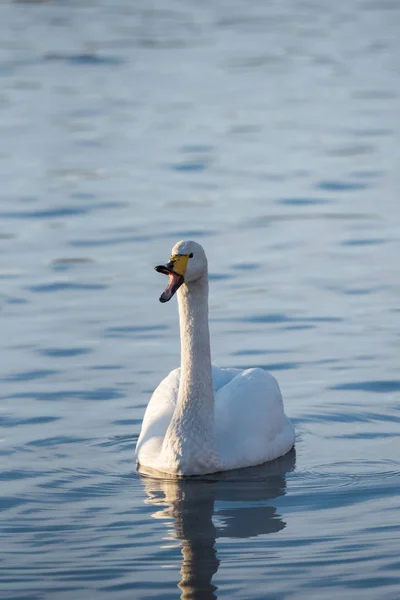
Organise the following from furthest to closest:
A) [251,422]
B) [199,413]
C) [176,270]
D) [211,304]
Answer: [211,304], [251,422], [199,413], [176,270]

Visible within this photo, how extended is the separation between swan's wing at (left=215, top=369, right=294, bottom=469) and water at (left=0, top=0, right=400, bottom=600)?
133 millimetres

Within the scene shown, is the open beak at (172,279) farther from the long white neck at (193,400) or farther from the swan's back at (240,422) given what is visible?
the swan's back at (240,422)

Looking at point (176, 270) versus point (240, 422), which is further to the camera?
point (240, 422)

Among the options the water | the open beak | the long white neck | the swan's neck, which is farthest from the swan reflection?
the open beak

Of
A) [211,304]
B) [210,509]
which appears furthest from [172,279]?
[211,304]

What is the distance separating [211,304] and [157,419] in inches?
151

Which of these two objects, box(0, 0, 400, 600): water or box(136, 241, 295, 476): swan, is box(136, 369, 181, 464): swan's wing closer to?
box(136, 241, 295, 476): swan

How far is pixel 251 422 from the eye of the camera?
10.4m

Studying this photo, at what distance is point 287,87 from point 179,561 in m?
19.7

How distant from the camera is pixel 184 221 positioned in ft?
57.7

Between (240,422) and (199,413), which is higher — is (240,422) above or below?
below

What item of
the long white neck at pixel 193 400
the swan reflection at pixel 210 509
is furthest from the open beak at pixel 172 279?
the swan reflection at pixel 210 509

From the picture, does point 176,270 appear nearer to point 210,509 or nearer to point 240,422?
point 240,422

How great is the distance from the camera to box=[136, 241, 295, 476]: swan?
10039mm
